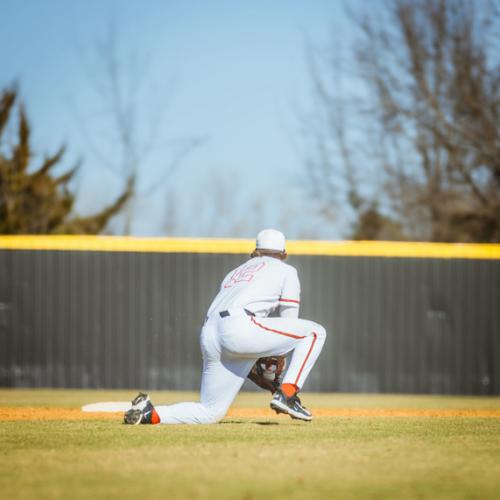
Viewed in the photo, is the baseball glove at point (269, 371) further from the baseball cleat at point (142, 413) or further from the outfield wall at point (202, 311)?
the outfield wall at point (202, 311)

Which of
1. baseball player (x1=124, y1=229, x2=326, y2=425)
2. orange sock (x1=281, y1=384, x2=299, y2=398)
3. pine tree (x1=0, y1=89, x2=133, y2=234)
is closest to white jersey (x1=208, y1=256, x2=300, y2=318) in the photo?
baseball player (x1=124, y1=229, x2=326, y2=425)

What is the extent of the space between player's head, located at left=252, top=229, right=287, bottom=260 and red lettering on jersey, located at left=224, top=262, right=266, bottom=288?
0.69 feet

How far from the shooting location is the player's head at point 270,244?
350 inches

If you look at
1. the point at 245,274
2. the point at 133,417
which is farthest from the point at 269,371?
the point at 133,417

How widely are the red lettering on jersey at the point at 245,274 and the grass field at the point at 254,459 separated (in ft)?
3.81

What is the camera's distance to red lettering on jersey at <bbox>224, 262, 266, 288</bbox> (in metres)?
8.65

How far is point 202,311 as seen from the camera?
18.3m

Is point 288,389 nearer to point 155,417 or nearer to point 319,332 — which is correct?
point 319,332

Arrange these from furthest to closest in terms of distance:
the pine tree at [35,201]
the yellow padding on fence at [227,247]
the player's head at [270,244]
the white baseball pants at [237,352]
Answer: the pine tree at [35,201], the yellow padding on fence at [227,247], the player's head at [270,244], the white baseball pants at [237,352]

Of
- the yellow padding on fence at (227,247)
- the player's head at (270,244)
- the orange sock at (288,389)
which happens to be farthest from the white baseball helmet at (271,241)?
the yellow padding on fence at (227,247)

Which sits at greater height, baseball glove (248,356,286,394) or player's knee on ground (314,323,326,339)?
player's knee on ground (314,323,326,339)

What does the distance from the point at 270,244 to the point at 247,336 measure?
2.94ft

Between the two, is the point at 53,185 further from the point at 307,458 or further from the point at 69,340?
the point at 307,458

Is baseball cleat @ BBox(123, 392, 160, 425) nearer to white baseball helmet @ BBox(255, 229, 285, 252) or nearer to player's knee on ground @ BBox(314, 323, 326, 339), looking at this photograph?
player's knee on ground @ BBox(314, 323, 326, 339)
